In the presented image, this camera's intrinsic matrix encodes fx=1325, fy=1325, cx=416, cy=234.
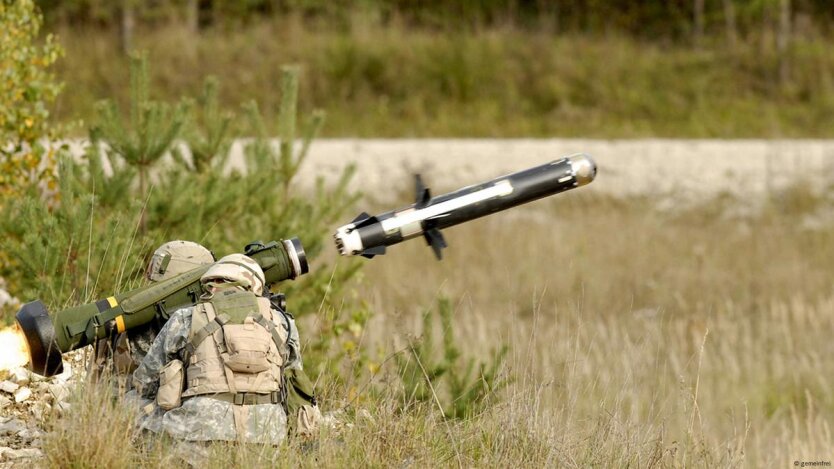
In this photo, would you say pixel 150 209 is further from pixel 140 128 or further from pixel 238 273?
pixel 238 273

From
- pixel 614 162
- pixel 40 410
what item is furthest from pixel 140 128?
pixel 614 162

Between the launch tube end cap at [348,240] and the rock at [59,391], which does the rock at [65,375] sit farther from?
the launch tube end cap at [348,240]

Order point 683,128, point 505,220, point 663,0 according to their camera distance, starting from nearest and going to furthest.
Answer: point 505,220
point 683,128
point 663,0

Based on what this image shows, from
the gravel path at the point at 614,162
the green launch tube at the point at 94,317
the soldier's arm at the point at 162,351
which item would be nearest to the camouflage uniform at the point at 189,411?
the soldier's arm at the point at 162,351

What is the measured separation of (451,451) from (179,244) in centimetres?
147

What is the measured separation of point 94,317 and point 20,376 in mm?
1101

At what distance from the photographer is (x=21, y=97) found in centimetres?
891

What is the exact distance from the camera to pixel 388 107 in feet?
75.3

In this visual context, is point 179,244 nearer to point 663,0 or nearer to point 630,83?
point 630,83

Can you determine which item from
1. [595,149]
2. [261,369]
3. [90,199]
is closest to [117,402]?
[261,369]

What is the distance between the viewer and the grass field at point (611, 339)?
5.51 metres

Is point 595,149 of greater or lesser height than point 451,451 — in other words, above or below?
below

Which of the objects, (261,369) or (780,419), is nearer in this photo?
(261,369)

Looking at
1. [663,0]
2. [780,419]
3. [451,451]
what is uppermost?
[451,451]
